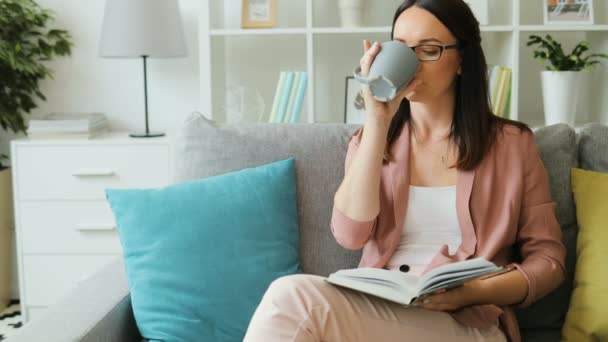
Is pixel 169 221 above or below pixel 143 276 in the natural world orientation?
above

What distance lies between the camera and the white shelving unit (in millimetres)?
2887

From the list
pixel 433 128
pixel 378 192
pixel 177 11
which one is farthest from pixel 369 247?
pixel 177 11

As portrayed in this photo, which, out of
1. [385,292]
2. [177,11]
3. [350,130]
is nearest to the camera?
[385,292]

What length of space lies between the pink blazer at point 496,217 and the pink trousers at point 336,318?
0.58 feet

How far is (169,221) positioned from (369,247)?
17.7 inches

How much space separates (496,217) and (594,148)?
0.35 m

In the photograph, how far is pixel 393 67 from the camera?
1.52 metres

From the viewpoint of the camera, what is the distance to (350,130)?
6.36ft

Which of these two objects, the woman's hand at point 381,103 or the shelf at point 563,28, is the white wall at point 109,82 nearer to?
the shelf at point 563,28

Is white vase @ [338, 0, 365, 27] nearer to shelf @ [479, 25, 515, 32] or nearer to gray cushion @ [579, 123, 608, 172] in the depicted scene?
shelf @ [479, 25, 515, 32]

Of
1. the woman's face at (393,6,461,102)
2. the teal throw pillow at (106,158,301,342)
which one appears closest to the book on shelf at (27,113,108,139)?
the teal throw pillow at (106,158,301,342)

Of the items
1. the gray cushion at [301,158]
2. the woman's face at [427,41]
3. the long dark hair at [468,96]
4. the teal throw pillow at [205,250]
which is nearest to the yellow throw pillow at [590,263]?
the long dark hair at [468,96]

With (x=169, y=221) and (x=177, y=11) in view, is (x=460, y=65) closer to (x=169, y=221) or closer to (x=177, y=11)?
(x=169, y=221)

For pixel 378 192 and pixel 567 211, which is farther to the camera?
pixel 567 211
